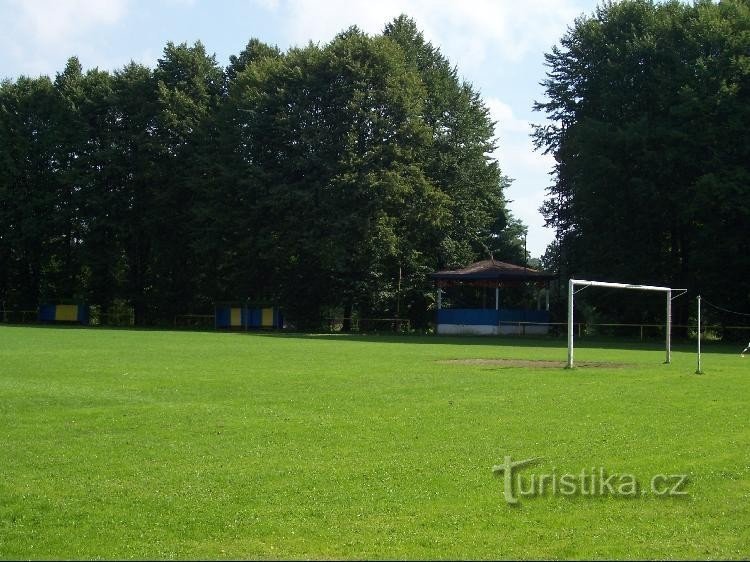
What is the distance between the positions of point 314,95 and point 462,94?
519 inches

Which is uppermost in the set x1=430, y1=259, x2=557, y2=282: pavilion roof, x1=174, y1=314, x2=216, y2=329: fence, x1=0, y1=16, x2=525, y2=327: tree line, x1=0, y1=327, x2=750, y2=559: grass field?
x1=0, y1=16, x2=525, y2=327: tree line

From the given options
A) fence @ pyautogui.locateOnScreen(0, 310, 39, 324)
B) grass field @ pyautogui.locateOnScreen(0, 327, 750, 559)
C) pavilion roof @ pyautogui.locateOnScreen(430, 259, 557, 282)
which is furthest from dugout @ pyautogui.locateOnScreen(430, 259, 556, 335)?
grass field @ pyautogui.locateOnScreen(0, 327, 750, 559)

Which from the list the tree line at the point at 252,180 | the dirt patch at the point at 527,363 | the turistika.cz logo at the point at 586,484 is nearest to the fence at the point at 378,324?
the tree line at the point at 252,180

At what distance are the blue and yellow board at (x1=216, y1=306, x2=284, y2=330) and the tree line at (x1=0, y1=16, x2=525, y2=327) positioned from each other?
3.17 ft

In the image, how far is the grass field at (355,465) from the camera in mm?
7945

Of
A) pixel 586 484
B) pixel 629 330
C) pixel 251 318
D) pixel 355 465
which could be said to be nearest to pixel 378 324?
pixel 251 318

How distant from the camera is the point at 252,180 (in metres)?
58.8

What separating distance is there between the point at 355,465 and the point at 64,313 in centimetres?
6310

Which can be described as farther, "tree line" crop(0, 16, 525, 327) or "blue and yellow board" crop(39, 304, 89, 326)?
"blue and yellow board" crop(39, 304, 89, 326)

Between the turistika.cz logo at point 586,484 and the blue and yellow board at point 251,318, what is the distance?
2134 inches

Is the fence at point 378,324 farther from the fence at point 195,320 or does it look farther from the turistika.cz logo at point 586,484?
the turistika.cz logo at point 586,484

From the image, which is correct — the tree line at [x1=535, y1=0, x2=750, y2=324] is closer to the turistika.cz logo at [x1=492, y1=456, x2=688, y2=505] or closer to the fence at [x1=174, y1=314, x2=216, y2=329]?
the fence at [x1=174, y1=314, x2=216, y2=329]

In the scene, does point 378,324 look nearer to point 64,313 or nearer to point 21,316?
point 64,313

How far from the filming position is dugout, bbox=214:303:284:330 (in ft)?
210
